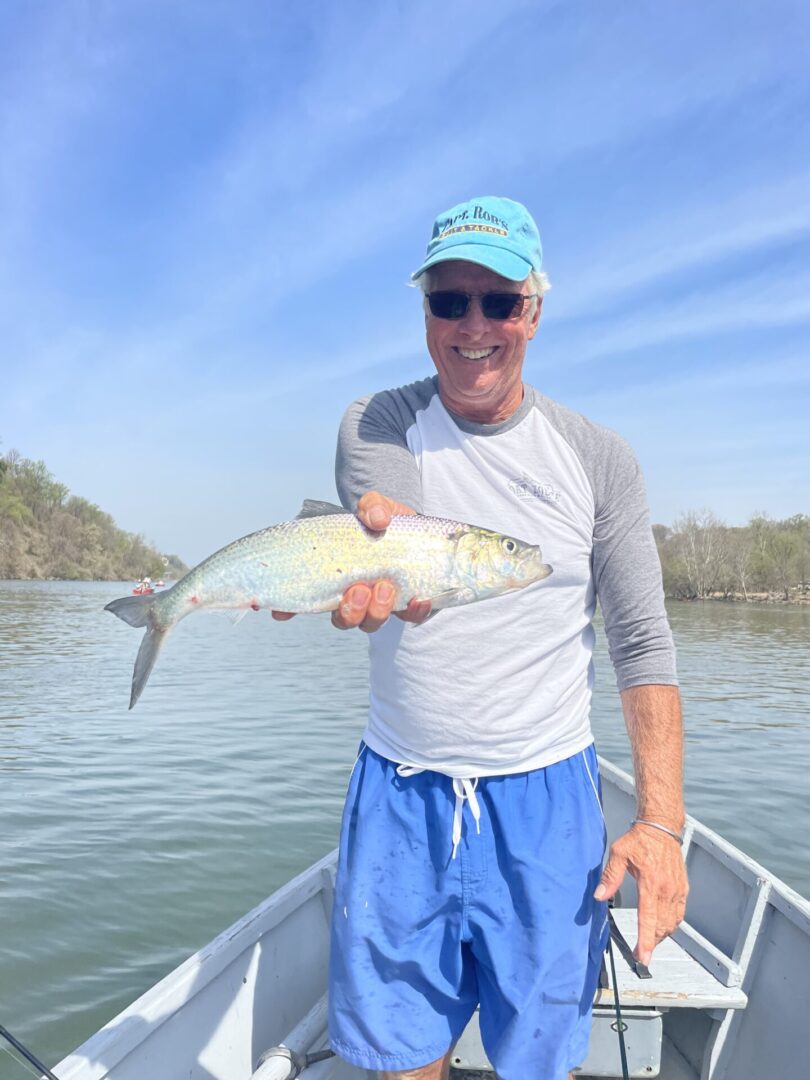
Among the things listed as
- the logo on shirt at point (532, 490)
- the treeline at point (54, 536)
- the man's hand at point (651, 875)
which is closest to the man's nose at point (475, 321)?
the logo on shirt at point (532, 490)

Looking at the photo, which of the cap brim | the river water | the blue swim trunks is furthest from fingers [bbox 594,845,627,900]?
the river water

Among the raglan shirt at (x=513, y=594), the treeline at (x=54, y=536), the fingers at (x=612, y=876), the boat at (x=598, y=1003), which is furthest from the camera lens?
the treeline at (x=54, y=536)

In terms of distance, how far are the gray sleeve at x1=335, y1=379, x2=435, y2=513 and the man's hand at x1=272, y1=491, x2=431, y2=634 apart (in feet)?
0.47

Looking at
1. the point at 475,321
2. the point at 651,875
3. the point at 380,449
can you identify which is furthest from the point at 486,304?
the point at 651,875

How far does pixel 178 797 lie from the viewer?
1058 centimetres

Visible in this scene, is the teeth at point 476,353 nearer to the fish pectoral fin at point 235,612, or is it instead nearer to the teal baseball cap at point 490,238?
the teal baseball cap at point 490,238

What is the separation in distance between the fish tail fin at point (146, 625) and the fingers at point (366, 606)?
2.55ft

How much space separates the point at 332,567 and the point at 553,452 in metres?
0.91

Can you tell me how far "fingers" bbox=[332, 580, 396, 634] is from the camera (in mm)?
2559

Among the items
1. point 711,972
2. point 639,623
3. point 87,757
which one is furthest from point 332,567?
point 87,757

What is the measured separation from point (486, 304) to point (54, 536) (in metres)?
116

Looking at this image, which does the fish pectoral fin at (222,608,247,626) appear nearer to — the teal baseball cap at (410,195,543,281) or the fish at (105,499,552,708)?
the fish at (105,499,552,708)

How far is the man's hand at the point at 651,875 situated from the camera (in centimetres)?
268

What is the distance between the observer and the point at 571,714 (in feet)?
Result: 9.51
